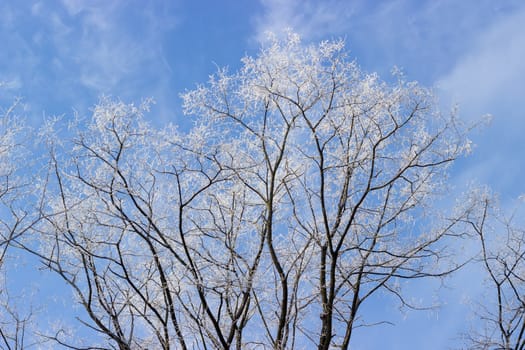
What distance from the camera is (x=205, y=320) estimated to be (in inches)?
275

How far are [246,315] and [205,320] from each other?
670 millimetres

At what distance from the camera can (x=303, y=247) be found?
25.4 ft

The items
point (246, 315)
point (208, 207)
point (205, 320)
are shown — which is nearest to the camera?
point (205, 320)

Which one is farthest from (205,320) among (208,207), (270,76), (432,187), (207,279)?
(432,187)

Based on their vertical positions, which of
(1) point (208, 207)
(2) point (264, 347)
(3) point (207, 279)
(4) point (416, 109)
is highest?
(4) point (416, 109)

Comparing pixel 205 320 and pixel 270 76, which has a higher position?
pixel 270 76

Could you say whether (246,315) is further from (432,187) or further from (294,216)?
(432,187)

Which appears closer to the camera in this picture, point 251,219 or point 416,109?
point 416,109

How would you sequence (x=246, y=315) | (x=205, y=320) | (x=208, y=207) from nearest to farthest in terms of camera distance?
(x=205, y=320) < (x=246, y=315) < (x=208, y=207)

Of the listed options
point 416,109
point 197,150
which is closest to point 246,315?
point 197,150

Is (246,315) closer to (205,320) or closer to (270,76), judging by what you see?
(205,320)

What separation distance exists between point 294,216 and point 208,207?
1.18 metres

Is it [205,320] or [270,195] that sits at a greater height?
[270,195]

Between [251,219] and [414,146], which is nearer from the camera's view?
[414,146]
